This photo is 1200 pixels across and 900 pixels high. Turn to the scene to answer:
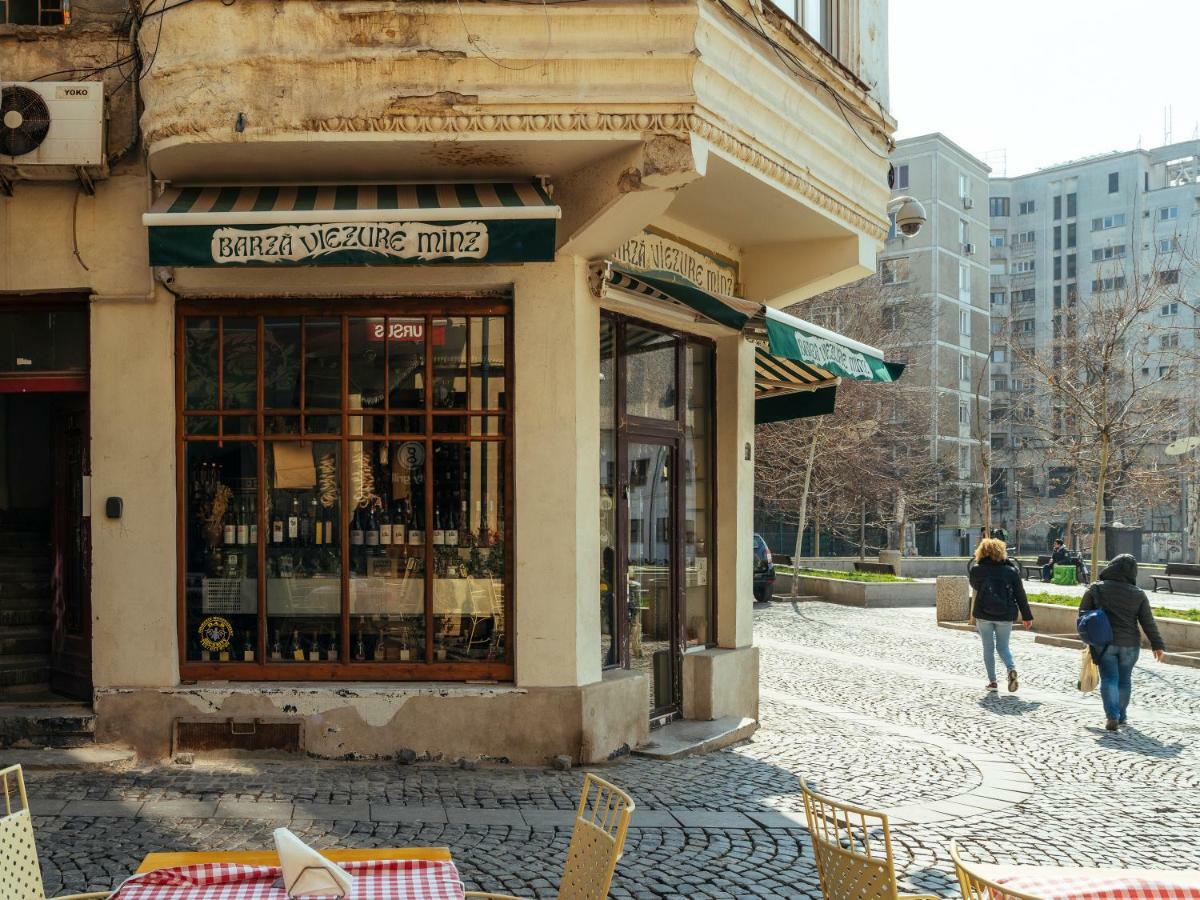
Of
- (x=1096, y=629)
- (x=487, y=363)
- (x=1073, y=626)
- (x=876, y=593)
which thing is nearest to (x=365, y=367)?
(x=487, y=363)

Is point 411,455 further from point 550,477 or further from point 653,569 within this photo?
point 653,569

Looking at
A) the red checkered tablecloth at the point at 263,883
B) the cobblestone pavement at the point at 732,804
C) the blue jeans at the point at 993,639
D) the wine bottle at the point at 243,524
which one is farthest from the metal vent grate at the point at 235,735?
the blue jeans at the point at 993,639

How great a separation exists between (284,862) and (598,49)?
581 cm

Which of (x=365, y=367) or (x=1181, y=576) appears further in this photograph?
(x=1181, y=576)

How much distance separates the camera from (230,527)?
28.8ft

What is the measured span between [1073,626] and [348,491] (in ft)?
49.9

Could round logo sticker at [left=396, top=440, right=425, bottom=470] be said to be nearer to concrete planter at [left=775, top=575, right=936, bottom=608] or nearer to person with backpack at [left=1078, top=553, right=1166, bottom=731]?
person with backpack at [left=1078, top=553, right=1166, bottom=731]

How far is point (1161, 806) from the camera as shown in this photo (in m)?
8.12

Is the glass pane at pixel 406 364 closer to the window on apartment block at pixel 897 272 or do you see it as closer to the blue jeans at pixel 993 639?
the blue jeans at pixel 993 639

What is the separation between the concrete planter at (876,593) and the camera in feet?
86.4

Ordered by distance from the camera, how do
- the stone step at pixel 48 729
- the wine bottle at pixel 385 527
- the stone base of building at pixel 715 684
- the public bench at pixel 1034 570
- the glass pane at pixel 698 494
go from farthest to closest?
the public bench at pixel 1034 570 → the glass pane at pixel 698 494 → the stone base of building at pixel 715 684 → the wine bottle at pixel 385 527 → the stone step at pixel 48 729

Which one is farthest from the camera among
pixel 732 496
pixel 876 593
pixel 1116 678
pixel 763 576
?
pixel 763 576

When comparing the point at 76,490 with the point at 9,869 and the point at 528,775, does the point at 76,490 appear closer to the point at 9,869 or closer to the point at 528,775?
the point at 528,775

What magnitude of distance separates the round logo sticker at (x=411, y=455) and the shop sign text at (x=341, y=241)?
1.82 meters
